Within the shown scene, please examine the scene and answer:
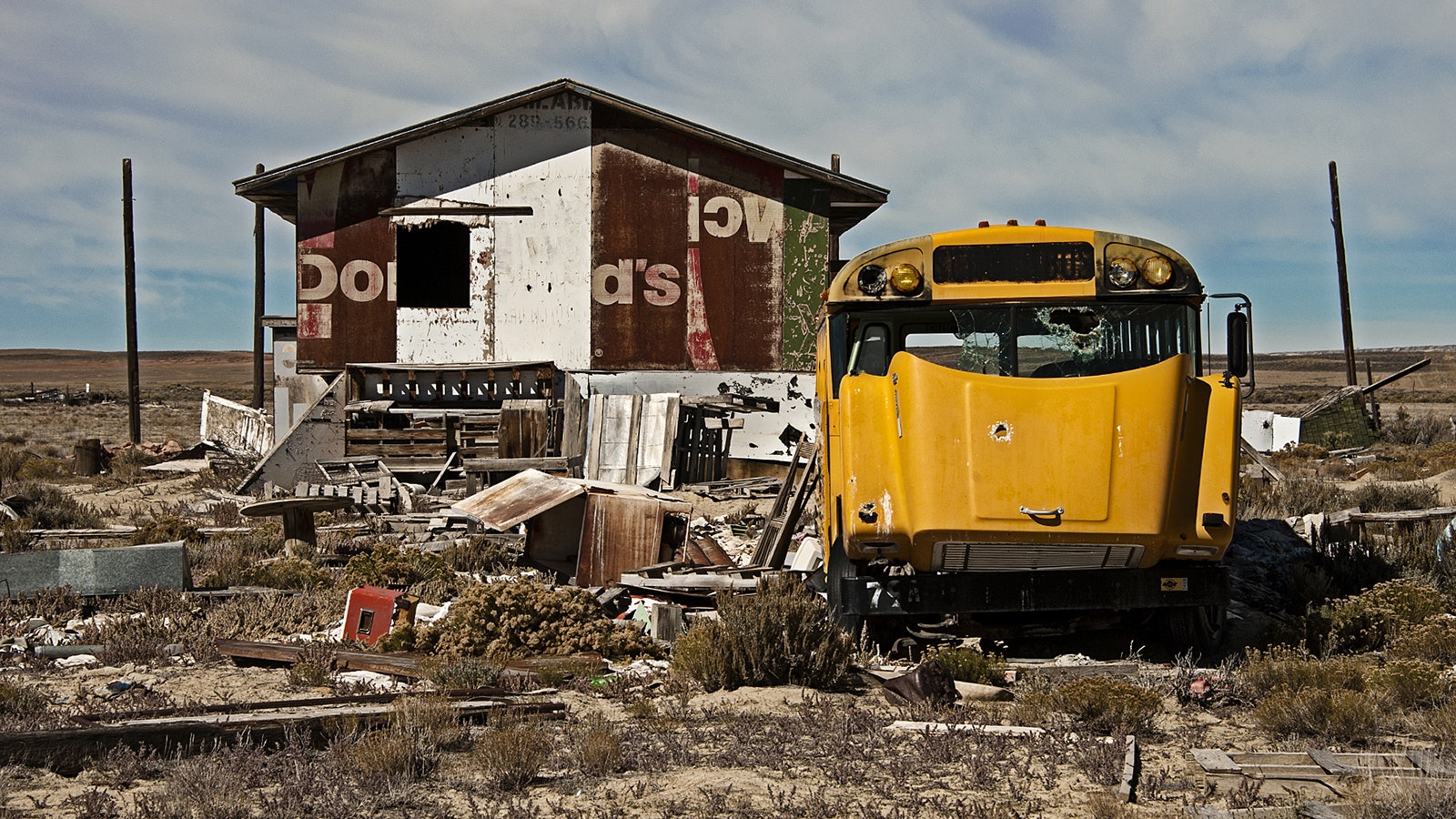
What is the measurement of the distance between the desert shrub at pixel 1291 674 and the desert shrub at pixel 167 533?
11.1m

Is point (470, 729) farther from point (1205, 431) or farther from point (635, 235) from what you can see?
point (635, 235)

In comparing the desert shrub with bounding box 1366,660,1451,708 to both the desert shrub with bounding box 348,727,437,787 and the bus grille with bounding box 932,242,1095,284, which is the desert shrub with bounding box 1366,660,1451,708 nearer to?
the bus grille with bounding box 932,242,1095,284

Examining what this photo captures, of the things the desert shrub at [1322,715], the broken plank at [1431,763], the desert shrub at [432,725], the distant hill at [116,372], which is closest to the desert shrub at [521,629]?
the desert shrub at [432,725]

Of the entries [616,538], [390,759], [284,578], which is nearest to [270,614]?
[284,578]

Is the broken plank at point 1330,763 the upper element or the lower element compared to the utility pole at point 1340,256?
lower

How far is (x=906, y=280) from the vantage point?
8180 mm

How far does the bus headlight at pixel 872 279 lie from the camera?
830 cm

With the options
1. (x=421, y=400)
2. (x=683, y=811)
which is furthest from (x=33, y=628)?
(x=421, y=400)

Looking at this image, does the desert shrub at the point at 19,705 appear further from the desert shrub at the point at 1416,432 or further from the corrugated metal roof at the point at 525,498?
the desert shrub at the point at 1416,432

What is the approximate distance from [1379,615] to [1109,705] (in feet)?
11.4

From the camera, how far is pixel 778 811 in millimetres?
5066

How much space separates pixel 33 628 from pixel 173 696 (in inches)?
105

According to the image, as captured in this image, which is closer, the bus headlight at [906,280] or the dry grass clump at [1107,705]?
the dry grass clump at [1107,705]

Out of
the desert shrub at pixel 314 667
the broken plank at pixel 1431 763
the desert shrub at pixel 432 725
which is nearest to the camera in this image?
the broken plank at pixel 1431 763
